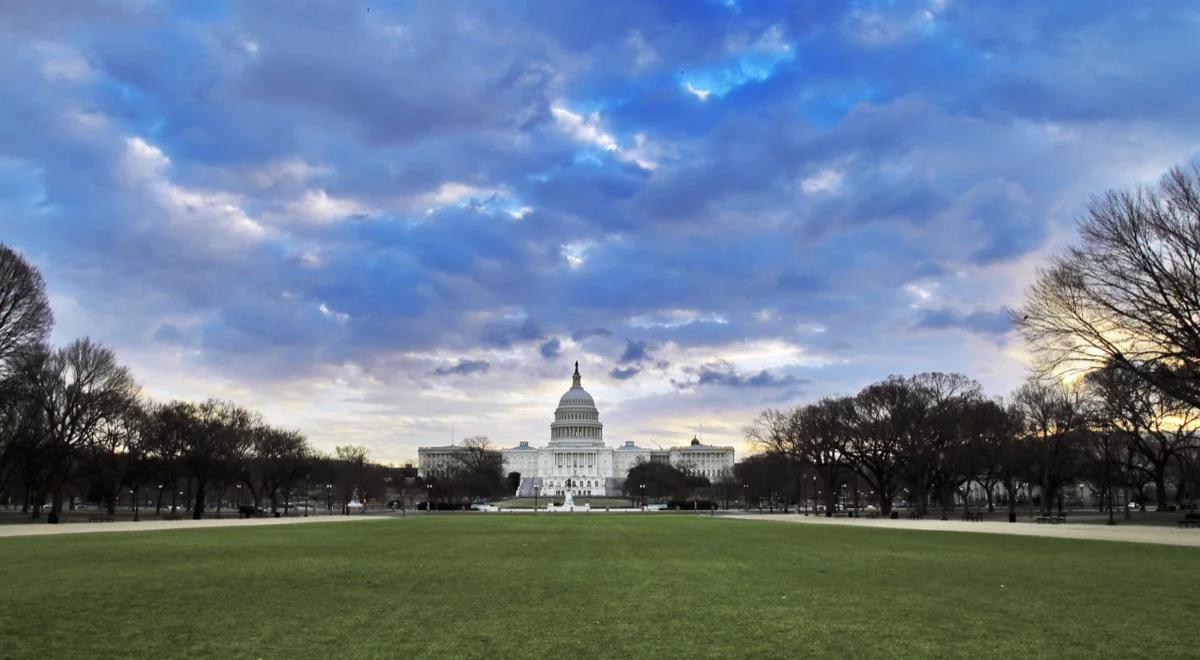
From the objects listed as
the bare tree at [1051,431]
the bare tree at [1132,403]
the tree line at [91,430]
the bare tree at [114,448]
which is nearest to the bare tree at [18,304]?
the tree line at [91,430]

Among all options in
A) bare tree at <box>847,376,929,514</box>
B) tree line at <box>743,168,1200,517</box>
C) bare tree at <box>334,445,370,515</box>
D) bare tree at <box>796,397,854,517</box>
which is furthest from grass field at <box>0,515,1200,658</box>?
bare tree at <box>334,445,370,515</box>

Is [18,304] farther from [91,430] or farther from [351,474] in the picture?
[351,474]

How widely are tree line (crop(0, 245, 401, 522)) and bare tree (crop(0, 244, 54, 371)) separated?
0.06m

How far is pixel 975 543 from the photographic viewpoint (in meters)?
35.3

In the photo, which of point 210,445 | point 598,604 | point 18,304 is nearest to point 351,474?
point 210,445

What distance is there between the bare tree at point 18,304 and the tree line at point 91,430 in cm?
6

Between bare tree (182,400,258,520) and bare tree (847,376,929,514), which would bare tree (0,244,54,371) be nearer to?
bare tree (182,400,258,520)

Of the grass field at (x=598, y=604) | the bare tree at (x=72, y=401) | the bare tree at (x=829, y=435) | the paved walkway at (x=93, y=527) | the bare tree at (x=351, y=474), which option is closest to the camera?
the grass field at (x=598, y=604)

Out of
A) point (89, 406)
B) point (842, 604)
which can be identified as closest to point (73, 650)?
point (842, 604)

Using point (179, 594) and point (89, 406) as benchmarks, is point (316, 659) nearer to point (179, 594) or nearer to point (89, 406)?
point (179, 594)

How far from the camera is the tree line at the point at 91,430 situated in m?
53.8

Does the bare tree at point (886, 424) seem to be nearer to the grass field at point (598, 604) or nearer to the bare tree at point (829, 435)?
the bare tree at point (829, 435)

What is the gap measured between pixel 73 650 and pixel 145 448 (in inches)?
3153

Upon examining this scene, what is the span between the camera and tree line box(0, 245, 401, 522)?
5381 cm
